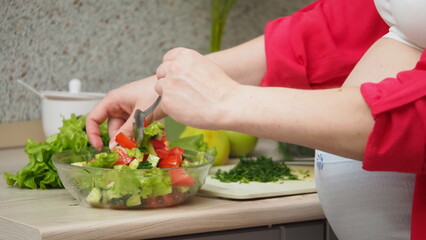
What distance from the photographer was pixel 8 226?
1.06m

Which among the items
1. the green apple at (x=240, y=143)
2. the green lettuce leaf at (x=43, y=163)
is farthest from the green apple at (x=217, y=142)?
the green lettuce leaf at (x=43, y=163)

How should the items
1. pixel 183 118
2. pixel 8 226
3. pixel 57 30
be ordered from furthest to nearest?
pixel 57 30, pixel 8 226, pixel 183 118

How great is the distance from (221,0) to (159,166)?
0.91 m

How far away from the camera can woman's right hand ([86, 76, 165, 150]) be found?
4.10 ft

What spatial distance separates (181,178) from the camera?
1123 mm

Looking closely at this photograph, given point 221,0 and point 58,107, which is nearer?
point 58,107

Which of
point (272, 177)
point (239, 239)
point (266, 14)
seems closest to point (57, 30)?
point (266, 14)

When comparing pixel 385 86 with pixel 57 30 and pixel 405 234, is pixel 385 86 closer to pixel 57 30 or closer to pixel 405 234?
pixel 405 234

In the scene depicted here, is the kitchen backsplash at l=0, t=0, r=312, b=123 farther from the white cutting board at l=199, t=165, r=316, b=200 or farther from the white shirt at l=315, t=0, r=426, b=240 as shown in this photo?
the white shirt at l=315, t=0, r=426, b=240

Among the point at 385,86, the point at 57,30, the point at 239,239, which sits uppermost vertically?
the point at 57,30

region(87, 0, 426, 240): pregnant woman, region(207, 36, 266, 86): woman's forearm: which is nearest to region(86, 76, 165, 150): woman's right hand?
region(87, 0, 426, 240): pregnant woman

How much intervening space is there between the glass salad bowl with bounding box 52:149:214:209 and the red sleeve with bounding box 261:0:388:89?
0.77ft

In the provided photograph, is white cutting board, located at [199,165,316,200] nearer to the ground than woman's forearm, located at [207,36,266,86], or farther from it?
nearer to the ground

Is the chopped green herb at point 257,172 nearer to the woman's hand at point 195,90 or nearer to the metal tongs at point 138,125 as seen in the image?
the metal tongs at point 138,125
